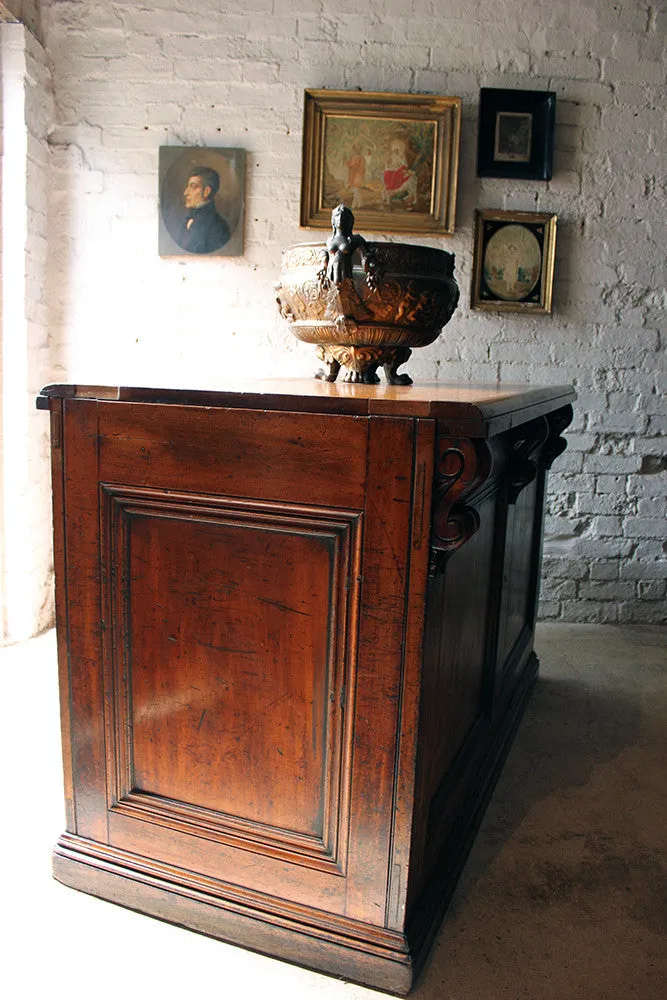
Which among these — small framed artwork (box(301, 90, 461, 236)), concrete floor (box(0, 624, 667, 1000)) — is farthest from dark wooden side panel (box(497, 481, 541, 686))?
small framed artwork (box(301, 90, 461, 236))

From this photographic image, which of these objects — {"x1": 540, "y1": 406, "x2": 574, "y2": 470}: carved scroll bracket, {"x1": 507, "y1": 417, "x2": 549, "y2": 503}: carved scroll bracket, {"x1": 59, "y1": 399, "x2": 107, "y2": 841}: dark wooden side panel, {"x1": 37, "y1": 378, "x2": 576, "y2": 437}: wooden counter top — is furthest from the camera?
{"x1": 540, "y1": 406, "x2": 574, "y2": 470}: carved scroll bracket

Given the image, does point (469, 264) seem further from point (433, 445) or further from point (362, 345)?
point (433, 445)

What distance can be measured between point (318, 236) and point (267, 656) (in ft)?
Result: 8.24

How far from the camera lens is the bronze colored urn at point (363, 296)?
1882 millimetres

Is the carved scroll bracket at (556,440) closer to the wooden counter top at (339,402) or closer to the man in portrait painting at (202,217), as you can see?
the wooden counter top at (339,402)

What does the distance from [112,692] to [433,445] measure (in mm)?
807

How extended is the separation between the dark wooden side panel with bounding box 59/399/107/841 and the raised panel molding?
A: 0.07ft

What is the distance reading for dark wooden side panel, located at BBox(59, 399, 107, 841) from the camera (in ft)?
5.25

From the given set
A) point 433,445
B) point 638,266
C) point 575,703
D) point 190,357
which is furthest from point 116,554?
point 638,266

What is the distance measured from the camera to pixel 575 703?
293cm

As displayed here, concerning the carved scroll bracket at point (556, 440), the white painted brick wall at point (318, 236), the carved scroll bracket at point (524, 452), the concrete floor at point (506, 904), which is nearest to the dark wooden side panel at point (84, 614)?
the concrete floor at point (506, 904)

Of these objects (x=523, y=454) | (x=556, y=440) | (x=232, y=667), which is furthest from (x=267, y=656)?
(x=556, y=440)

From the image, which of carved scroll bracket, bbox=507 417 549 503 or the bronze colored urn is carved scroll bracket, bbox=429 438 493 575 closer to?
the bronze colored urn

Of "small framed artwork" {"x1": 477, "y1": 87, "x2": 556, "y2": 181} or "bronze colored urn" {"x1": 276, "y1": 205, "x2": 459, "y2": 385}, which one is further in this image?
"small framed artwork" {"x1": 477, "y1": 87, "x2": 556, "y2": 181}
